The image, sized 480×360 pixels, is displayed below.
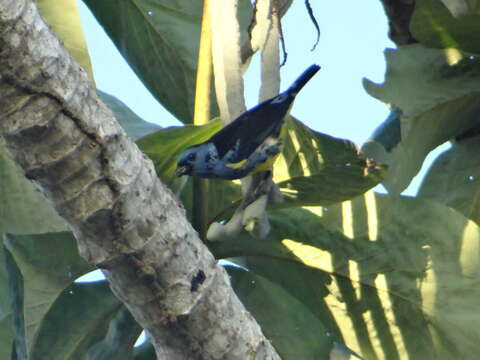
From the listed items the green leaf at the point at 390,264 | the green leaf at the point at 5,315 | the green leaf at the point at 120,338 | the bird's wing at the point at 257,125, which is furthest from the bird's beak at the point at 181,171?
the green leaf at the point at 5,315

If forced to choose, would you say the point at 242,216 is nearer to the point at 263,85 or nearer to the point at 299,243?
the point at 263,85

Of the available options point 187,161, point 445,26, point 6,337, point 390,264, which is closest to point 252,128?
point 187,161

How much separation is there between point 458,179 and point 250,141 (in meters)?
1.04

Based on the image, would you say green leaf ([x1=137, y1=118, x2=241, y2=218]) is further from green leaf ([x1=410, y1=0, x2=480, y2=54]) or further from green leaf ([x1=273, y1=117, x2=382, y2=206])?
green leaf ([x1=410, y1=0, x2=480, y2=54])

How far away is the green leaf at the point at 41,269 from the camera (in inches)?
91.2

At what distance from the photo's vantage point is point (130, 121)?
2.49m

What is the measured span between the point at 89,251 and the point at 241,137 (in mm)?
301

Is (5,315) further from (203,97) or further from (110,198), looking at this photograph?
(110,198)

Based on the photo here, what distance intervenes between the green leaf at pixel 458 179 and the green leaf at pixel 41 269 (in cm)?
91

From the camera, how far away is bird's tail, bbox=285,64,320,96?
178 cm

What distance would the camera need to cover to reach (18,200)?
2262 mm

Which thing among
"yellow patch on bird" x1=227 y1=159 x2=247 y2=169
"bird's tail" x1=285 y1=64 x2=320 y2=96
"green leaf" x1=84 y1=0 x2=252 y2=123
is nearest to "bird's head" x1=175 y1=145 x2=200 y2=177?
"yellow patch on bird" x1=227 y1=159 x2=247 y2=169

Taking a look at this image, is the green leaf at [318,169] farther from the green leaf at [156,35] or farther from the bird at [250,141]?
the green leaf at [156,35]

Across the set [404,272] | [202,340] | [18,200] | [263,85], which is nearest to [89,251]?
[202,340]
